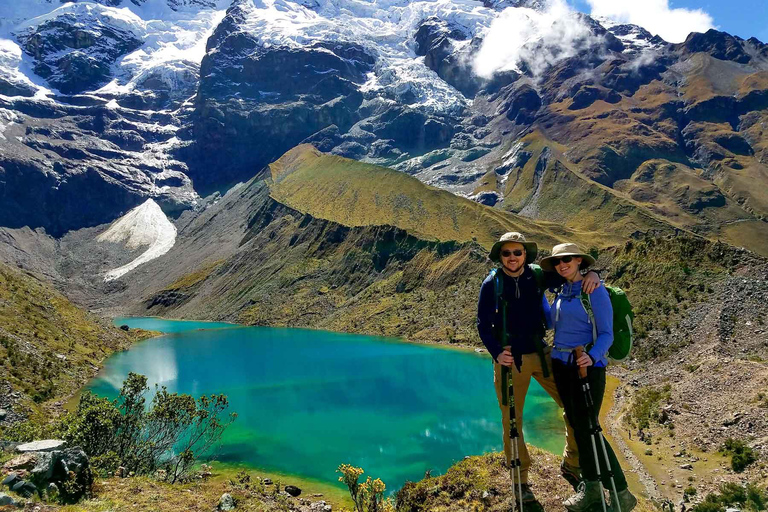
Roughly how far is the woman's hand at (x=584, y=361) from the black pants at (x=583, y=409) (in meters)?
0.30

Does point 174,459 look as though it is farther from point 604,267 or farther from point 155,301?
point 155,301

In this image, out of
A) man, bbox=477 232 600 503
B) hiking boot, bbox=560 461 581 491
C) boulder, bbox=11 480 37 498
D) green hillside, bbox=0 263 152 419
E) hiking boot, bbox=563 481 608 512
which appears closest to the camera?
man, bbox=477 232 600 503

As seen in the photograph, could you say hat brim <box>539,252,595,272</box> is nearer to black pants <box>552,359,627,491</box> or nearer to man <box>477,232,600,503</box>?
→ man <box>477,232,600,503</box>

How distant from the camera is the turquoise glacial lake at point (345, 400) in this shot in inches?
1152

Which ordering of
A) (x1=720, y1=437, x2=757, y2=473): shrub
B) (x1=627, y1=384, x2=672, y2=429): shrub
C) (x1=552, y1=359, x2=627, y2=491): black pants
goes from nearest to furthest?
(x1=552, y1=359, x2=627, y2=491): black pants → (x1=720, y1=437, x2=757, y2=473): shrub → (x1=627, y1=384, x2=672, y2=429): shrub

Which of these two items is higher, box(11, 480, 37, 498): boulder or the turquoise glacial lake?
the turquoise glacial lake

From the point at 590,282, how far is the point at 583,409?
7.23ft

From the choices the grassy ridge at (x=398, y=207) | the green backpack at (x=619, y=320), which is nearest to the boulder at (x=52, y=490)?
the green backpack at (x=619, y=320)

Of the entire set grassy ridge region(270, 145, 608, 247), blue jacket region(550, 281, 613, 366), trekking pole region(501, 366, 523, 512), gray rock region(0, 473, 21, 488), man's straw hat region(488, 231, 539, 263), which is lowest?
gray rock region(0, 473, 21, 488)

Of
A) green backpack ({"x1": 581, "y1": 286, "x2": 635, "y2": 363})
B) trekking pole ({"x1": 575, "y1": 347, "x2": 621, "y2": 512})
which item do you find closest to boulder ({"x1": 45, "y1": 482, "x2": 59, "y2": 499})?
trekking pole ({"x1": 575, "y1": 347, "x2": 621, "y2": 512})

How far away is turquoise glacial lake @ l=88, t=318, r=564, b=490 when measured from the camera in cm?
2927

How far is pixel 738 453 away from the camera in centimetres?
2128

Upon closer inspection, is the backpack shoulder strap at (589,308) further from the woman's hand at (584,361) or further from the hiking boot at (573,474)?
the hiking boot at (573,474)

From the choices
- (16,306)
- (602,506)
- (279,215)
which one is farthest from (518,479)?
(279,215)
